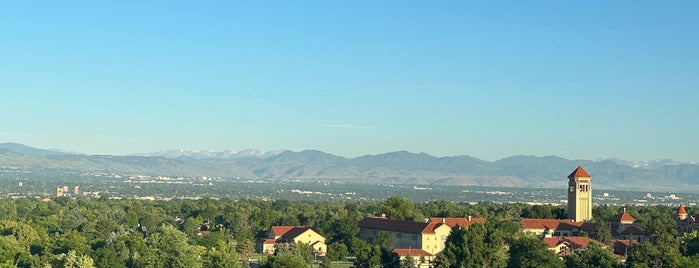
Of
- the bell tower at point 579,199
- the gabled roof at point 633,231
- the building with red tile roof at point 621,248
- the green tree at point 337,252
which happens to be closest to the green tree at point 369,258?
the green tree at point 337,252

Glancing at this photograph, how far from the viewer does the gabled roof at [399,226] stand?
101562mm

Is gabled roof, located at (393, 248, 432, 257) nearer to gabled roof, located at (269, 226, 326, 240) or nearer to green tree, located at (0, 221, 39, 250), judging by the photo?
gabled roof, located at (269, 226, 326, 240)

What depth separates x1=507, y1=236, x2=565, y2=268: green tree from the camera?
76.6 m

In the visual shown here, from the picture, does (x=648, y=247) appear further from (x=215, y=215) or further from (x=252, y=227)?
(x=215, y=215)

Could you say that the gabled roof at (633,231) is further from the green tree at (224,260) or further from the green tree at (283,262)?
the green tree at (283,262)

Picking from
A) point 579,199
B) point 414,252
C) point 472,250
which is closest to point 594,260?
point 472,250

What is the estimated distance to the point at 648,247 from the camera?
77312 mm

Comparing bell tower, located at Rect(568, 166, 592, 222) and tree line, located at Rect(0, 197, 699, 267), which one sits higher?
bell tower, located at Rect(568, 166, 592, 222)

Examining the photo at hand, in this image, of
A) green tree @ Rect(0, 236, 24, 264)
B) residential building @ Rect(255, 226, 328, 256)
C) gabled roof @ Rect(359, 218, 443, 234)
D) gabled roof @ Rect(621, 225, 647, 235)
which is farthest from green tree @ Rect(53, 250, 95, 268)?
gabled roof @ Rect(621, 225, 647, 235)

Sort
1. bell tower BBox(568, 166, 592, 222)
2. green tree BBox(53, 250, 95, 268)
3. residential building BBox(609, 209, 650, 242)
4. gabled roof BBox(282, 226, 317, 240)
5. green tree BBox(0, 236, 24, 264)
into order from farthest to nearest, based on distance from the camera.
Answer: bell tower BBox(568, 166, 592, 222) → gabled roof BBox(282, 226, 317, 240) → residential building BBox(609, 209, 650, 242) → green tree BBox(0, 236, 24, 264) → green tree BBox(53, 250, 95, 268)

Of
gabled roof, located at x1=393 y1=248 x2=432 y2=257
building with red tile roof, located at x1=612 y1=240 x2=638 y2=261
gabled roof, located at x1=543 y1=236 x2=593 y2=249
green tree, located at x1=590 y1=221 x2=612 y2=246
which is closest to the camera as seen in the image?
building with red tile roof, located at x1=612 y1=240 x2=638 y2=261

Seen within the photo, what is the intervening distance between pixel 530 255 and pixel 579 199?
138 feet

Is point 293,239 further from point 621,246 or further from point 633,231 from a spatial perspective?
point 633,231

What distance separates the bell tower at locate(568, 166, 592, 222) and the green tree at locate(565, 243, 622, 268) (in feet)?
132
